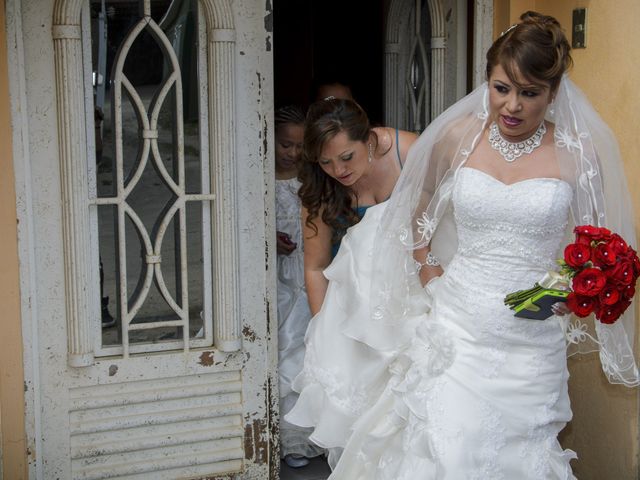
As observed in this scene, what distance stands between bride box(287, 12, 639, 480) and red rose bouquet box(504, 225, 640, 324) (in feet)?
0.36

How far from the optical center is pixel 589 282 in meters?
2.89

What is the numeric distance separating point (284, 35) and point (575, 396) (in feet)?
15.2

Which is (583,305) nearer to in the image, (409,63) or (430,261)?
(430,261)

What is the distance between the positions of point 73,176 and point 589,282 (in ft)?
6.79

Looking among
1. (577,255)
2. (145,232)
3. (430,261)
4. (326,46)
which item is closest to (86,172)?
(145,232)

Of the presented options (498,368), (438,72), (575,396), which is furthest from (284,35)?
(498,368)

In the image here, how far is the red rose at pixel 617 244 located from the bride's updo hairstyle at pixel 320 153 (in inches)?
48.3

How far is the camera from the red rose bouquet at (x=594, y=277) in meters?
2.89

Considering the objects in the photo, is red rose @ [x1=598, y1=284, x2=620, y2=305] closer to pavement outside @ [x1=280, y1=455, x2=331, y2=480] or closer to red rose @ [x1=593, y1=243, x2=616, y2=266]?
red rose @ [x1=593, y1=243, x2=616, y2=266]

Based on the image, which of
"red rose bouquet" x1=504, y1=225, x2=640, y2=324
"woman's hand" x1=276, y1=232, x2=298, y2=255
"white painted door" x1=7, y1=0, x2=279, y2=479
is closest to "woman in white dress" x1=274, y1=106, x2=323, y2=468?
"woman's hand" x1=276, y1=232, x2=298, y2=255

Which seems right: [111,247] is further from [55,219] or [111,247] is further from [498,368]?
[498,368]

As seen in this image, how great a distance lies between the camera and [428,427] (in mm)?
3182

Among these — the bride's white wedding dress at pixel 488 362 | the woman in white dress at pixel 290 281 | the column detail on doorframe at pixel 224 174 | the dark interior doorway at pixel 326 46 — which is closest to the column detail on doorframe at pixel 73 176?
the column detail on doorframe at pixel 224 174

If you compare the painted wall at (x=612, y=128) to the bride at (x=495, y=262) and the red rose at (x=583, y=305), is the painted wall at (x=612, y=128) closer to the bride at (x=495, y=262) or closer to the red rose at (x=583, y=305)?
the bride at (x=495, y=262)
